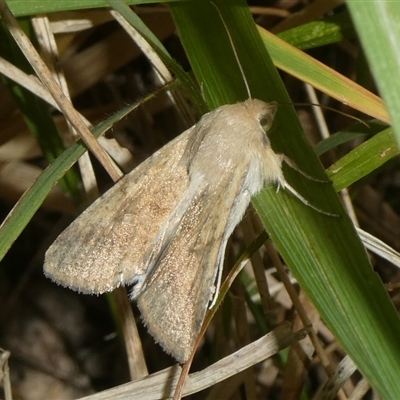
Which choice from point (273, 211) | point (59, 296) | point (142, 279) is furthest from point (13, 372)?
point (273, 211)

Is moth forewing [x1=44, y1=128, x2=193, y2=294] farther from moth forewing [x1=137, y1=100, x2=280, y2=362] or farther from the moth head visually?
the moth head

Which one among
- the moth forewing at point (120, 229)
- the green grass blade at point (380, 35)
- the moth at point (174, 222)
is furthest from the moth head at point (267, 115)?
the green grass blade at point (380, 35)

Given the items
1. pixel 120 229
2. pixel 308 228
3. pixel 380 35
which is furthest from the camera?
pixel 120 229

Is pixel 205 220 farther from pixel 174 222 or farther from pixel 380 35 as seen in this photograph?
pixel 380 35

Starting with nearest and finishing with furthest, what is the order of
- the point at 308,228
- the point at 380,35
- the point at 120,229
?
1. the point at 380,35
2. the point at 308,228
3. the point at 120,229

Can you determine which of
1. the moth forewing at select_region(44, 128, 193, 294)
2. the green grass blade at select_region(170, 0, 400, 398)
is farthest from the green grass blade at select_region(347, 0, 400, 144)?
the moth forewing at select_region(44, 128, 193, 294)

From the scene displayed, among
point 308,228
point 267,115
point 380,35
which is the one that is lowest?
point 308,228

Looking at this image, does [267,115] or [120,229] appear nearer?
[267,115]

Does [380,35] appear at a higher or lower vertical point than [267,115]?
higher

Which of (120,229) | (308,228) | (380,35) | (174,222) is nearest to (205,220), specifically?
(174,222)
